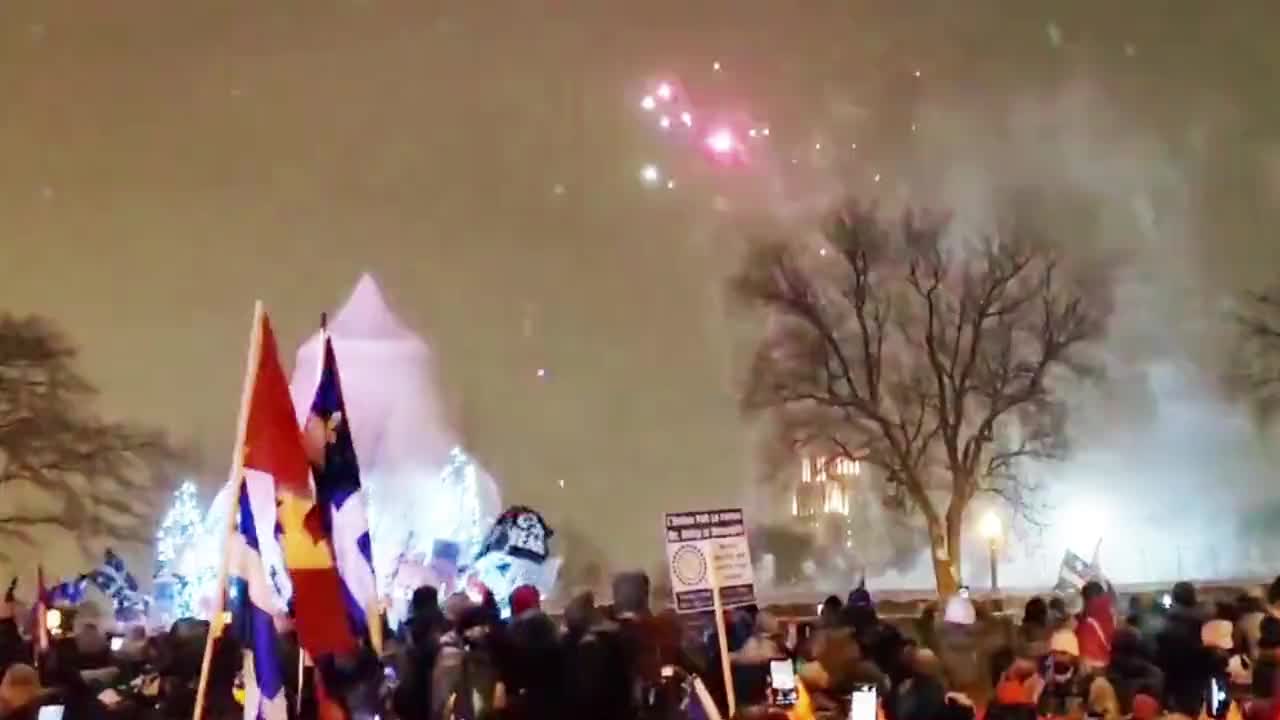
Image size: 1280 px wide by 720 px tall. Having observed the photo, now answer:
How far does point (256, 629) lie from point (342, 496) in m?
0.63

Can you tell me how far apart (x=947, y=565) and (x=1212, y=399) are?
3.38 meters

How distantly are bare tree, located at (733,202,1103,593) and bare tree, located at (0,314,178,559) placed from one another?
6087 millimetres

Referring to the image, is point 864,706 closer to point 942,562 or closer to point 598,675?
point 598,675

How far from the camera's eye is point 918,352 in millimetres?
17312

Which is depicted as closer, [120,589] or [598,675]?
[598,675]

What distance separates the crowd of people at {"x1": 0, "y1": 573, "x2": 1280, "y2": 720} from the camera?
657 cm

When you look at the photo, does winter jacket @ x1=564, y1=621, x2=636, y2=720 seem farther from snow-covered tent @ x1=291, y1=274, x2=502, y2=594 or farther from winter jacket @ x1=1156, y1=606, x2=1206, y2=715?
snow-covered tent @ x1=291, y1=274, x2=502, y2=594

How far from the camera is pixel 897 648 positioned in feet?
27.6

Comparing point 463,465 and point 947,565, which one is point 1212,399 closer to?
point 947,565

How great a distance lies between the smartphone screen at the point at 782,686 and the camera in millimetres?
6574

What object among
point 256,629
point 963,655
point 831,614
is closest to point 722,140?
point 831,614

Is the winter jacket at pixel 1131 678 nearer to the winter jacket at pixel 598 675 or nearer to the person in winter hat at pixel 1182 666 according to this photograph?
the person in winter hat at pixel 1182 666

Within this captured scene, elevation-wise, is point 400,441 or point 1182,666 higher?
point 400,441

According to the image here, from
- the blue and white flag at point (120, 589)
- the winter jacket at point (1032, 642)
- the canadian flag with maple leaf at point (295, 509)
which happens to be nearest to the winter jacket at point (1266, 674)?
the winter jacket at point (1032, 642)
